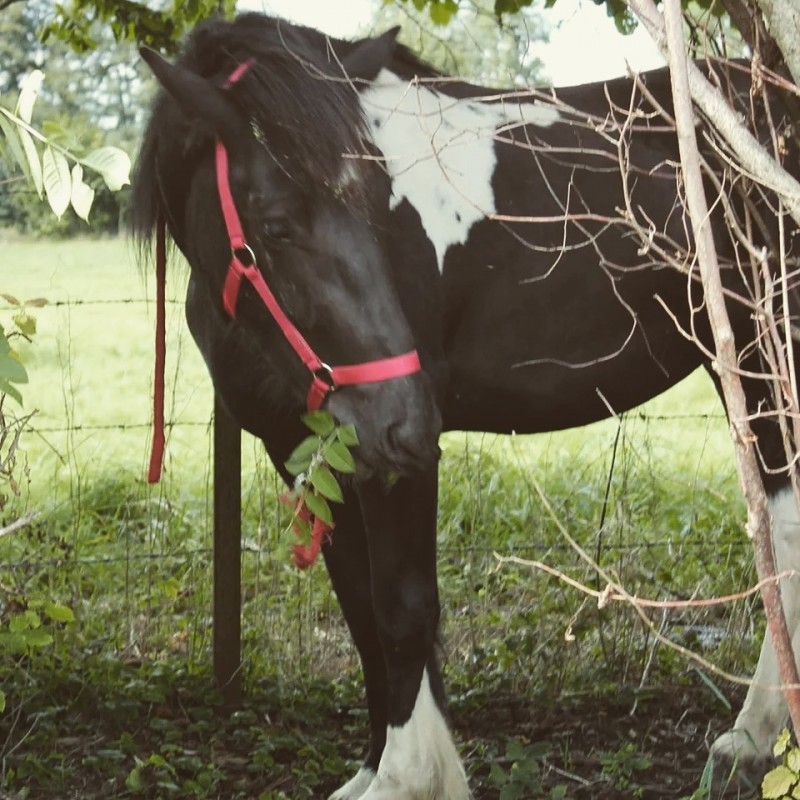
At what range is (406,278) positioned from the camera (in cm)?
264

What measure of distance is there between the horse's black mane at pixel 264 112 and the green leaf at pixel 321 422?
472mm

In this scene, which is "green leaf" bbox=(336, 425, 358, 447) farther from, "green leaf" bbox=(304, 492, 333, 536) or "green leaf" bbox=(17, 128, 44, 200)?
"green leaf" bbox=(17, 128, 44, 200)

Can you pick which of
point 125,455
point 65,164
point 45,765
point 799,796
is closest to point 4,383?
point 65,164

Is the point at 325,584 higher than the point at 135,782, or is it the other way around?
the point at 325,584

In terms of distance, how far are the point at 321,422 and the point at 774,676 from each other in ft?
4.92

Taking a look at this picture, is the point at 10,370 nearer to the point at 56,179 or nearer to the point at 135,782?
the point at 56,179

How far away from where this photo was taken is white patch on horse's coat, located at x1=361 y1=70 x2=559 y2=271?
266cm

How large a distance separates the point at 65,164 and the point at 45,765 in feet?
6.57

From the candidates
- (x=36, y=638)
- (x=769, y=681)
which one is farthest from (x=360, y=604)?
(x=769, y=681)

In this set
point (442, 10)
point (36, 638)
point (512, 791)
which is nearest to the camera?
point (36, 638)

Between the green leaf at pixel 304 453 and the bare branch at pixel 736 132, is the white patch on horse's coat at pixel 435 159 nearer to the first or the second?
the green leaf at pixel 304 453

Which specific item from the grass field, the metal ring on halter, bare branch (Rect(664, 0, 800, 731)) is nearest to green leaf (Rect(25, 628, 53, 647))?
the grass field

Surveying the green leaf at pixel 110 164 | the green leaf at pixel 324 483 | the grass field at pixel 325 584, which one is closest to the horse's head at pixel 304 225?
the green leaf at pixel 324 483

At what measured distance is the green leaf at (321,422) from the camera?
2.36m
